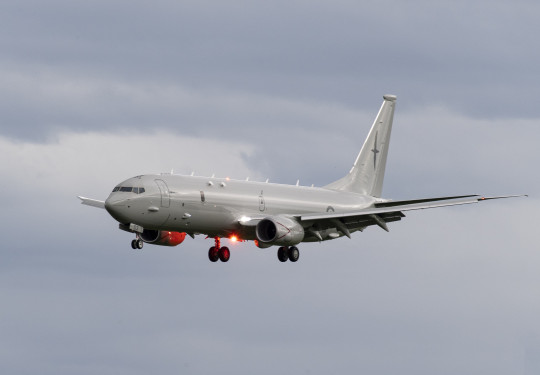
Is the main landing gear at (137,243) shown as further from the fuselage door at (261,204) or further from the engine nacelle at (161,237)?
the fuselage door at (261,204)

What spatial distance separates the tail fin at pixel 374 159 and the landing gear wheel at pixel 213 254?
1378 cm

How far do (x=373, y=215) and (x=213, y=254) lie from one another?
36.4 ft

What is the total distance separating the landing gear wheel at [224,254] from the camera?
76.4 metres

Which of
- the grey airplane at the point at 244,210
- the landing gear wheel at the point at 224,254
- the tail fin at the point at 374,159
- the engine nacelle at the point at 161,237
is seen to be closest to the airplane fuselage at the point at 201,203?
the grey airplane at the point at 244,210

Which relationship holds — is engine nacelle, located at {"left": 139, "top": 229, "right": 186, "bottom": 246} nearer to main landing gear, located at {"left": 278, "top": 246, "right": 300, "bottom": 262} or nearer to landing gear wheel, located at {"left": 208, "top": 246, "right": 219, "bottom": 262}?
landing gear wheel, located at {"left": 208, "top": 246, "right": 219, "bottom": 262}

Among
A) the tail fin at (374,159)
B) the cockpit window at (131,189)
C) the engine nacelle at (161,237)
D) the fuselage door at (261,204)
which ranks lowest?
the cockpit window at (131,189)

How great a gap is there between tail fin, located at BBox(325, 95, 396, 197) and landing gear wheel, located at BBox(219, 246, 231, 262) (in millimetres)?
13217

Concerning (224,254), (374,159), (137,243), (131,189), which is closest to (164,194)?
(131,189)

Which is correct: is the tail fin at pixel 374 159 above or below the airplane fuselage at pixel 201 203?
above

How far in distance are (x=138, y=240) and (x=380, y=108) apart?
2678 cm

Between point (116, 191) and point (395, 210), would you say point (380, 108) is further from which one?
point (116, 191)

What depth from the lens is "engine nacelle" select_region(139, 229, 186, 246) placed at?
7544 cm

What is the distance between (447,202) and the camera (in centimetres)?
7669

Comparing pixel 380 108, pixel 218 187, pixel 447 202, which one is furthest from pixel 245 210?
pixel 380 108
